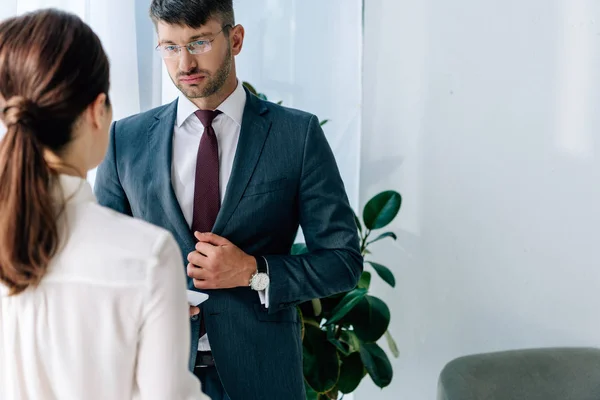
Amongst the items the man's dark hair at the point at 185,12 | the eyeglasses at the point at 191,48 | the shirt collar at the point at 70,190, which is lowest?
the shirt collar at the point at 70,190

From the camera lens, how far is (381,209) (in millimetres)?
2748

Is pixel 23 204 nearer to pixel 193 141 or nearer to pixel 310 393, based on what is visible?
pixel 193 141

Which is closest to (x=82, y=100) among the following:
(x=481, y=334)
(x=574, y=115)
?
(x=574, y=115)

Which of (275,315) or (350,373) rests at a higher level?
(275,315)

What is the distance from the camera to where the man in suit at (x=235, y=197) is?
175cm

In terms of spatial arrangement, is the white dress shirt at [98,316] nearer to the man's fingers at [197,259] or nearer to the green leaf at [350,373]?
the man's fingers at [197,259]

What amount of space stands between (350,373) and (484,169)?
879 millimetres

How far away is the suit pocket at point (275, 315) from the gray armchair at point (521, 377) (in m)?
0.80

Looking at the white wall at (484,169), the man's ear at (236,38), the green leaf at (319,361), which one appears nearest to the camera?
the man's ear at (236,38)

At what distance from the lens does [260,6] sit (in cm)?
306

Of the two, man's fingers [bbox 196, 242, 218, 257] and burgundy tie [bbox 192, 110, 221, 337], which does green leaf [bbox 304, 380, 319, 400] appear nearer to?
burgundy tie [bbox 192, 110, 221, 337]

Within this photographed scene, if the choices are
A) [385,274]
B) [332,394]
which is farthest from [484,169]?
[332,394]

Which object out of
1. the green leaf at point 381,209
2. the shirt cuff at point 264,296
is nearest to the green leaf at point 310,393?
the green leaf at point 381,209

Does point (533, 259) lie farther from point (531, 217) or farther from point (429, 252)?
point (429, 252)
